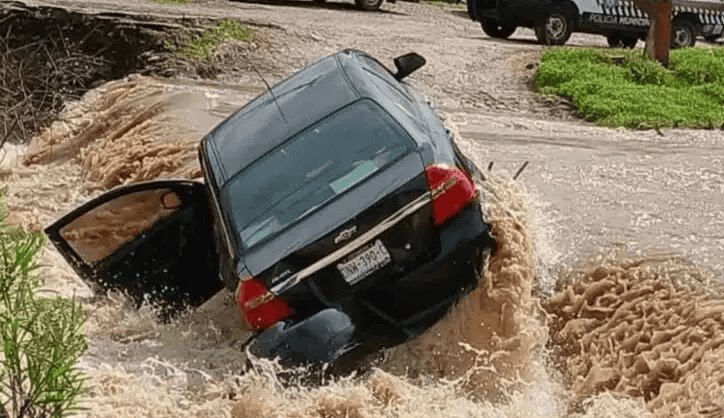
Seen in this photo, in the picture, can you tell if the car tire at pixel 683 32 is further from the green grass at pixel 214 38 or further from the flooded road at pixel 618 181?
the flooded road at pixel 618 181

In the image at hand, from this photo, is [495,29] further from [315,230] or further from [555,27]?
[315,230]

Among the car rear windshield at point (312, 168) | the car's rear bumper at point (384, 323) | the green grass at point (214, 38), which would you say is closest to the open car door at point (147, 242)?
the car rear windshield at point (312, 168)

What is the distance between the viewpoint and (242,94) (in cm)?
1510

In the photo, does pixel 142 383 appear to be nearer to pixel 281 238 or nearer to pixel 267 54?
pixel 281 238

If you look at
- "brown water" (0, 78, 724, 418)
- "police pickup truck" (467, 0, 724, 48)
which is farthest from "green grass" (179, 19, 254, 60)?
"brown water" (0, 78, 724, 418)

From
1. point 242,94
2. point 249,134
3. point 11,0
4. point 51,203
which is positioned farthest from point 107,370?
point 11,0

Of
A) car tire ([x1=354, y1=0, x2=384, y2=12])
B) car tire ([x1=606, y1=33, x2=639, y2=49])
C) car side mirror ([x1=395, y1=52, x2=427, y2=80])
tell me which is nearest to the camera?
car side mirror ([x1=395, y1=52, x2=427, y2=80])

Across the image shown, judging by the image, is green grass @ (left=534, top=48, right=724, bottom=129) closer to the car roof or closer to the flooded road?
the flooded road

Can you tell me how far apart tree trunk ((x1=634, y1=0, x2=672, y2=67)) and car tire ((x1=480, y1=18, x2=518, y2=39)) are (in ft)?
11.9

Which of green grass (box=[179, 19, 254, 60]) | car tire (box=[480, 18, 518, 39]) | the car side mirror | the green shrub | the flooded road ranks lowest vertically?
car tire (box=[480, 18, 518, 39])

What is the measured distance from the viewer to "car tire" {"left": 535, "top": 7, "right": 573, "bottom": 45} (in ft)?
69.7

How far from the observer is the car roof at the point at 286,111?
786 cm

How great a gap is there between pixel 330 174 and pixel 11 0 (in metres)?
13.2

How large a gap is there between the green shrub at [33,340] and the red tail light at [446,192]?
265 centimetres
